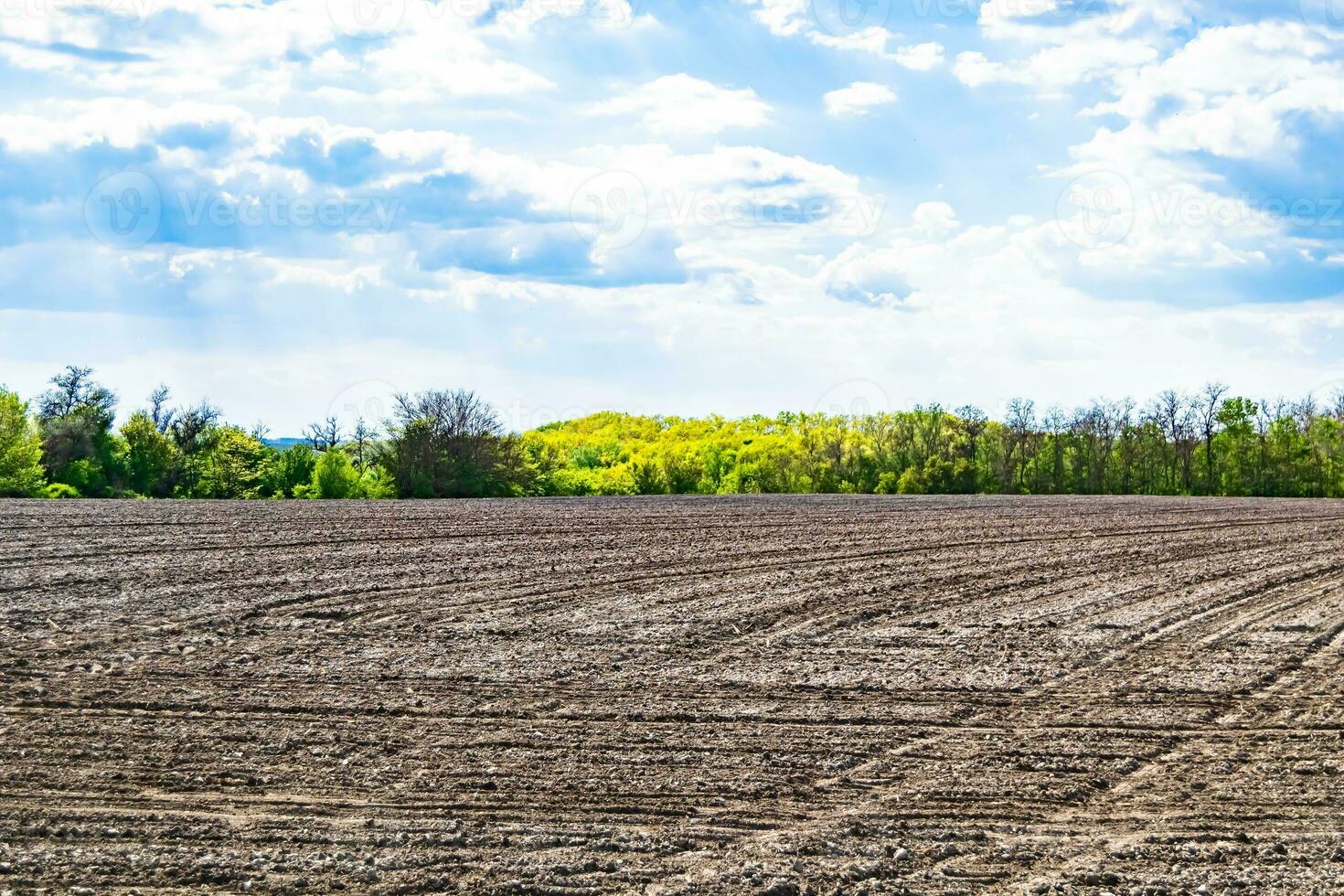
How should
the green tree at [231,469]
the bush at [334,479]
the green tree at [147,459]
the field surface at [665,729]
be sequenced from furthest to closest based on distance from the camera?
the green tree at [147,459], the green tree at [231,469], the bush at [334,479], the field surface at [665,729]

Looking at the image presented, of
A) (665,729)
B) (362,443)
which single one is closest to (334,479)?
(362,443)

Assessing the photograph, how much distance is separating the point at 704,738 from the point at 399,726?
2.52 m

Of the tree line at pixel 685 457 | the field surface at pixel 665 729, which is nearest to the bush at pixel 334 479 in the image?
the tree line at pixel 685 457

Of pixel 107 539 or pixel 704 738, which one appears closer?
pixel 704 738

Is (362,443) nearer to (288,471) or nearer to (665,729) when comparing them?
(288,471)

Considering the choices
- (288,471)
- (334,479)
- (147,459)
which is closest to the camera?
(334,479)

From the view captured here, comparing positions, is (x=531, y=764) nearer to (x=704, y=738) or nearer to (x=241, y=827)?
(x=704, y=738)

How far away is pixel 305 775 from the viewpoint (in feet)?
27.7

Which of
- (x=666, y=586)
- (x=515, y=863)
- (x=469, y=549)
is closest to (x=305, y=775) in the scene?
(x=515, y=863)

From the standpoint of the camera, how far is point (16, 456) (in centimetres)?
5253

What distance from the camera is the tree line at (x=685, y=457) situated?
5875 centimetres

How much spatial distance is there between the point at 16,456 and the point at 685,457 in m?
37.9

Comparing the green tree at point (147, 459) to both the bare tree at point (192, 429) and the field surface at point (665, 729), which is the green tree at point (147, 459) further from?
the field surface at point (665, 729)

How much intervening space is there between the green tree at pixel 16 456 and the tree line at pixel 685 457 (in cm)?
8
